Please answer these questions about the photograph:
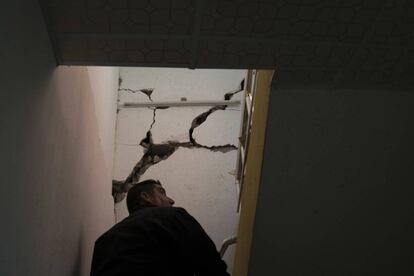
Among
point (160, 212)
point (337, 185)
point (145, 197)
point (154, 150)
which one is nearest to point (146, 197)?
point (145, 197)

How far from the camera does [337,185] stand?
163 centimetres

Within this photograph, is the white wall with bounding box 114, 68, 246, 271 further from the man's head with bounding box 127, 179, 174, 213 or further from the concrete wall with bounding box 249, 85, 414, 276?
the concrete wall with bounding box 249, 85, 414, 276

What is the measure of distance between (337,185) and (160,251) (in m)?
0.68

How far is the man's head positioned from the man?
0.30 metres

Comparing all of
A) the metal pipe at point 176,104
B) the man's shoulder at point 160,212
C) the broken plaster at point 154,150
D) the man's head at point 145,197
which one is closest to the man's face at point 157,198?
the man's head at point 145,197

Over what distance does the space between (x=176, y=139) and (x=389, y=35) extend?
7.35 feet

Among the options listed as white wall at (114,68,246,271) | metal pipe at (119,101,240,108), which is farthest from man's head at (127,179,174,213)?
metal pipe at (119,101,240,108)

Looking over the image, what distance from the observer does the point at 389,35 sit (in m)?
1.27

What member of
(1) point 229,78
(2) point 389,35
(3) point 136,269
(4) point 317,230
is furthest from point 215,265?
(1) point 229,78

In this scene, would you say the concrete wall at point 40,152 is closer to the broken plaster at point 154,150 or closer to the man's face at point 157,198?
the man's face at point 157,198

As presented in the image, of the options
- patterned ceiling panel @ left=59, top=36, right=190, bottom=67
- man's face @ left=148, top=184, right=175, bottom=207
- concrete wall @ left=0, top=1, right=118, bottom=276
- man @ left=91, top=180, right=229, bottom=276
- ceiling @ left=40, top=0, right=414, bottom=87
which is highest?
ceiling @ left=40, top=0, right=414, bottom=87

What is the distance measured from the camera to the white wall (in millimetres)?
3164

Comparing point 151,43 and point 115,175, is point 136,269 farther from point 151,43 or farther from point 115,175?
point 115,175

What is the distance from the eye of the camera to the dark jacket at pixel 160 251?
5.26 feet
